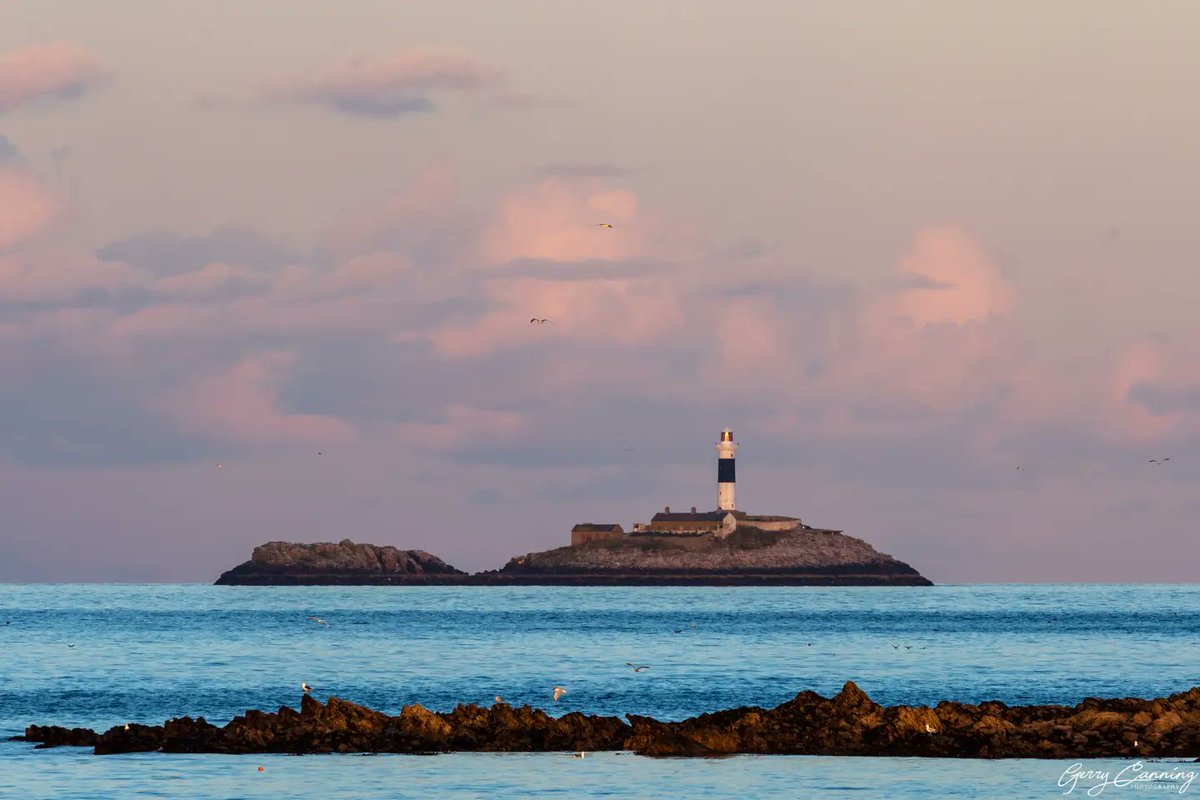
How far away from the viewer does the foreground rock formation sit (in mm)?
42094

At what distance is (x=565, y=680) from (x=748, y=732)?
27.5 m

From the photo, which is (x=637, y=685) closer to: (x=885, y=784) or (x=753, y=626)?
(x=885, y=784)

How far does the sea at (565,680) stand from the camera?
127 feet

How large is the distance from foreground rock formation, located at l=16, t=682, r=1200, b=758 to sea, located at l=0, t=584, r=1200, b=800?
88 cm

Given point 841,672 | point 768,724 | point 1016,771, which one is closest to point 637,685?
point 841,672

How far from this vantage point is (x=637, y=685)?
221ft

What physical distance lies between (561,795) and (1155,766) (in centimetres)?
1251

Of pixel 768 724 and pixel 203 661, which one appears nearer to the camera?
pixel 768 724

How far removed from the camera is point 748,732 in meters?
43.8
